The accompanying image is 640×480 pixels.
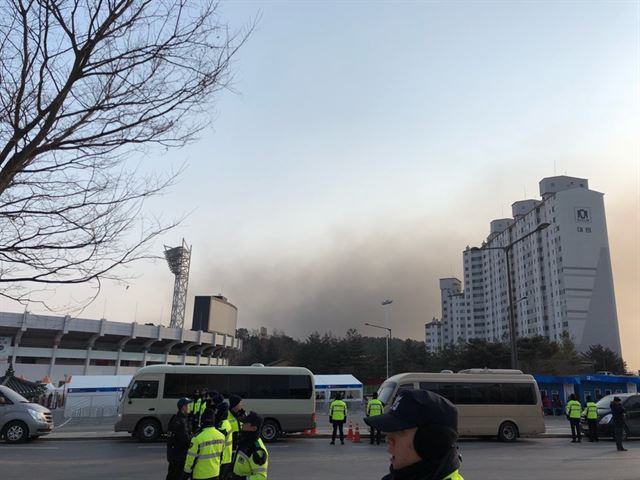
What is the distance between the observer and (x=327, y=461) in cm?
1315

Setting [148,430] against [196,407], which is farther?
[148,430]

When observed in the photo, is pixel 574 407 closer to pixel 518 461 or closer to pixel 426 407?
pixel 518 461

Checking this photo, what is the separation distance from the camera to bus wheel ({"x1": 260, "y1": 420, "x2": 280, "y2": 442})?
1820cm

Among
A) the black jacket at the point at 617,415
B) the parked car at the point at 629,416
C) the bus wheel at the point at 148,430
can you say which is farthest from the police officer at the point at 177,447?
the parked car at the point at 629,416

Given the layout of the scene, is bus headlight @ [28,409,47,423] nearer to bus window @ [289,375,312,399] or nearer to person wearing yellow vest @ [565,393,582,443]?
bus window @ [289,375,312,399]

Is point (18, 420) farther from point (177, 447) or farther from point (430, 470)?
point (430, 470)

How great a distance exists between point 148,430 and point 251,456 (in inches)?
563

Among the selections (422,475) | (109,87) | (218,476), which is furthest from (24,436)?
(422,475)

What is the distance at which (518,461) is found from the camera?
43.7 feet

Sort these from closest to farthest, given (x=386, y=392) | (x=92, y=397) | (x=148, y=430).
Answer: (x=148, y=430) < (x=386, y=392) < (x=92, y=397)

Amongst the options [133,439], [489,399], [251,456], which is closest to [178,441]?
[251,456]

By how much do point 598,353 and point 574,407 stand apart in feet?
227

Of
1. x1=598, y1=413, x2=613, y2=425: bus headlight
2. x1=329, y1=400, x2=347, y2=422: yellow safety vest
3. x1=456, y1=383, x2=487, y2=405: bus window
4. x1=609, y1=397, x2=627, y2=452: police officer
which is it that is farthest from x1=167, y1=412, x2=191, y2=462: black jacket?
x1=598, y1=413, x2=613, y2=425: bus headlight

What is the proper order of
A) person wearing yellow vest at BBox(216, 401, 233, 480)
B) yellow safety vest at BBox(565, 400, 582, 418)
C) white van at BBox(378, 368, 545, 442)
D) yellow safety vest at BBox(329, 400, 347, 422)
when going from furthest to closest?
yellow safety vest at BBox(565, 400, 582, 418), white van at BBox(378, 368, 545, 442), yellow safety vest at BBox(329, 400, 347, 422), person wearing yellow vest at BBox(216, 401, 233, 480)
